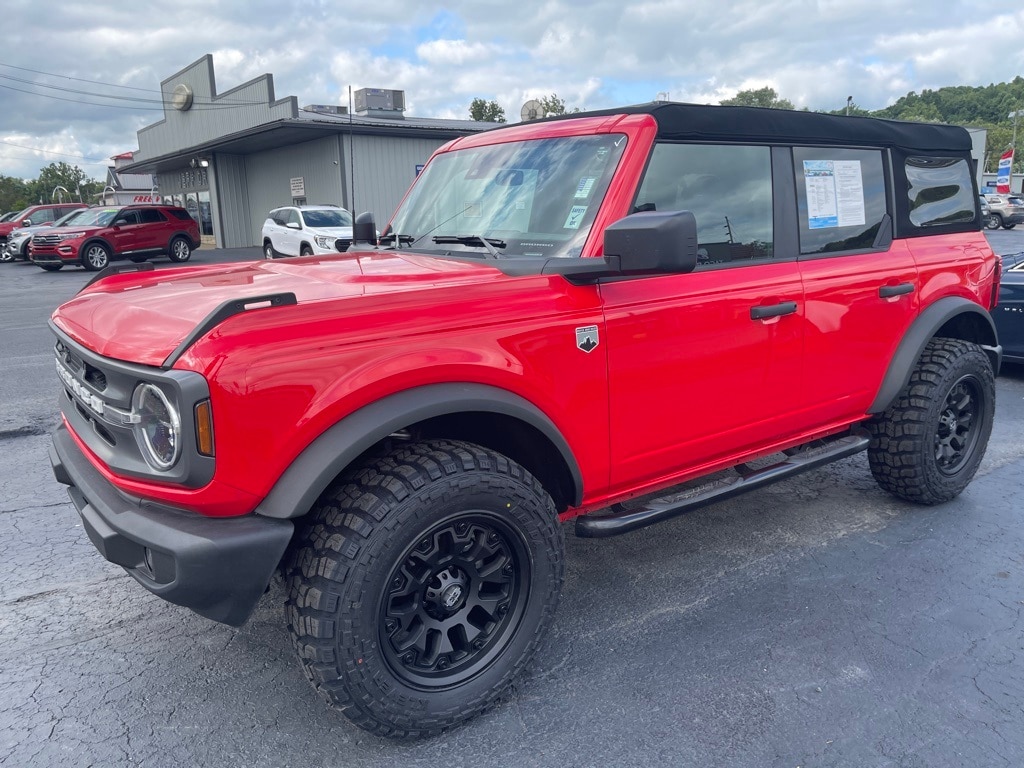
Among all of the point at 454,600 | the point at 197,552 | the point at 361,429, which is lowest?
the point at 454,600

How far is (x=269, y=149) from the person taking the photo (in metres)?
29.8

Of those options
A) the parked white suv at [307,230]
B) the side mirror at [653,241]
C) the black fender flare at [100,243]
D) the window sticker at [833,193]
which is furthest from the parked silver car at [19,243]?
the side mirror at [653,241]

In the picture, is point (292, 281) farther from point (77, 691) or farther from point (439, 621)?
point (77, 691)

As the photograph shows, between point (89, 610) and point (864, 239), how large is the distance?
3.86m

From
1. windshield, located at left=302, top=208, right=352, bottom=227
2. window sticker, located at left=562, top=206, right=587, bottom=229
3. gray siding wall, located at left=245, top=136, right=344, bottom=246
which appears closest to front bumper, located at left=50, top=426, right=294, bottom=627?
window sticker, located at left=562, top=206, right=587, bottom=229

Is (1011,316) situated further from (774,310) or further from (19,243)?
(19,243)

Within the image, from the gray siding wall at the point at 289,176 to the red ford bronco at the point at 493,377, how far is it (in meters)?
23.2

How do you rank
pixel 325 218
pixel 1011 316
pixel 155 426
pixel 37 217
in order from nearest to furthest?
pixel 155 426, pixel 1011 316, pixel 325 218, pixel 37 217

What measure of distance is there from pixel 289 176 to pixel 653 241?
1123 inches

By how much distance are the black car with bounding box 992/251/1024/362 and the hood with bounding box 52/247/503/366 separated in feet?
20.4

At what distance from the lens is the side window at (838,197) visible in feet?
11.4

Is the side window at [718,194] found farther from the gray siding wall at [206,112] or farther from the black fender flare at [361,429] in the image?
the gray siding wall at [206,112]

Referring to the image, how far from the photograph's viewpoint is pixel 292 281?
2725 mm

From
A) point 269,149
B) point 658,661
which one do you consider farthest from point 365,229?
point 269,149
